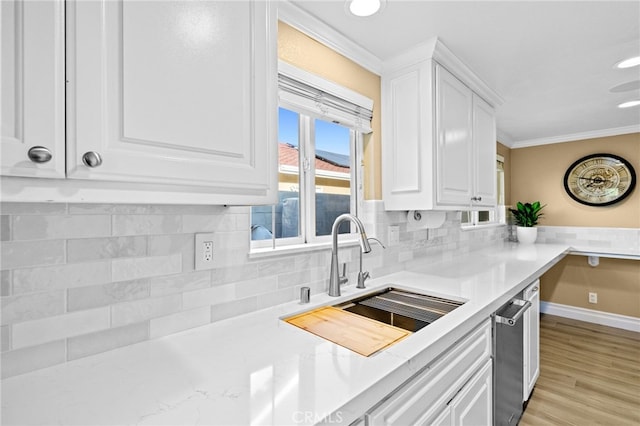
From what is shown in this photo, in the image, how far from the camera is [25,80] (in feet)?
1.81

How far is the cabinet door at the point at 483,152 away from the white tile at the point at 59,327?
7.22 feet

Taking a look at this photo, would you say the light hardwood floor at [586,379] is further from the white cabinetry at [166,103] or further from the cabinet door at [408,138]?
the white cabinetry at [166,103]

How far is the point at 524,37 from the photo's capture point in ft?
5.65

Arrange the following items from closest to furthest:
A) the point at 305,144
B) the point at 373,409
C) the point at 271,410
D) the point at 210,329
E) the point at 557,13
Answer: the point at 271,410
the point at 373,409
the point at 210,329
the point at 557,13
the point at 305,144

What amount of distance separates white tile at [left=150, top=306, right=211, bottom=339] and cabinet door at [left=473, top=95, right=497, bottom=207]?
1.91m

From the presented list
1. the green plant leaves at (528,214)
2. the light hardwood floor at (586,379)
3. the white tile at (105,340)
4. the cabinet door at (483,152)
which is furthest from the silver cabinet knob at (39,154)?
the green plant leaves at (528,214)

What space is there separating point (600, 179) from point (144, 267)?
4.81m

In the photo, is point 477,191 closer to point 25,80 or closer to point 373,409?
point 373,409

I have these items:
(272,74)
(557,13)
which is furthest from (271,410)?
(557,13)

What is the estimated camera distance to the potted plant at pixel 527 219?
3895 millimetres

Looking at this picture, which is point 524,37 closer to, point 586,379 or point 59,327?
point 59,327

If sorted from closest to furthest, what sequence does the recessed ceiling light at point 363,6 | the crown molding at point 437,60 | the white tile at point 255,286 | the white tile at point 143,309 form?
the white tile at point 143,309, the white tile at point 255,286, the recessed ceiling light at point 363,6, the crown molding at point 437,60

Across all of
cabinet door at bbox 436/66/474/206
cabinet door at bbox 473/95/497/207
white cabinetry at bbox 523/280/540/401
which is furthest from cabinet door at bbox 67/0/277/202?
white cabinetry at bbox 523/280/540/401

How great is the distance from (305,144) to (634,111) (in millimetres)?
3462
